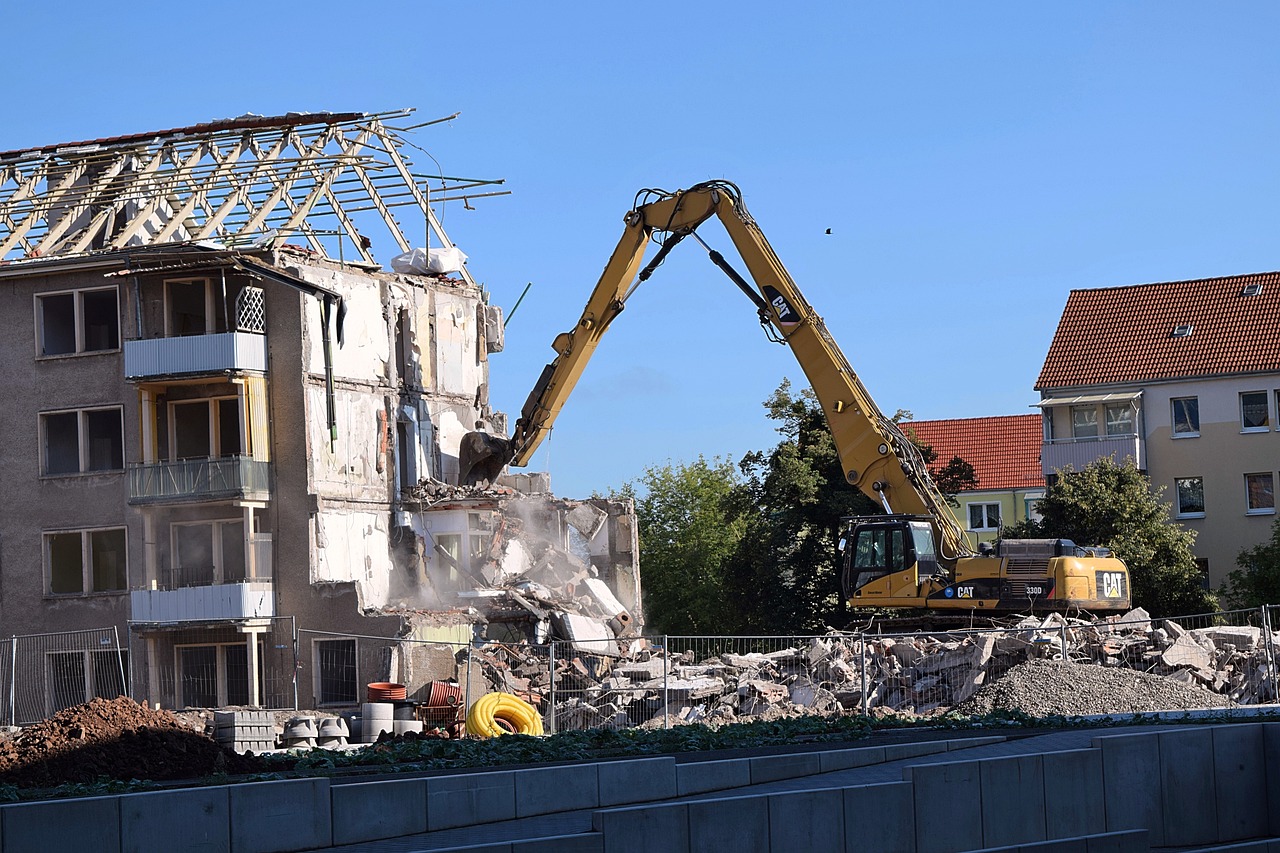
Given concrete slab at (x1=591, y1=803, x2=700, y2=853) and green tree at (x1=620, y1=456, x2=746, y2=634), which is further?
green tree at (x1=620, y1=456, x2=746, y2=634)

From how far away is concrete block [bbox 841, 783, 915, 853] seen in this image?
472 inches

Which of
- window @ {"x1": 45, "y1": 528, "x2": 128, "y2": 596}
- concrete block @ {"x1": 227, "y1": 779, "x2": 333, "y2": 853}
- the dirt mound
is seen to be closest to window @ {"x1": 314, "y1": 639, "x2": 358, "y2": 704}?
window @ {"x1": 45, "y1": 528, "x2": 128, "y2": 596}

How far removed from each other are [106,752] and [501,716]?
9719 mm

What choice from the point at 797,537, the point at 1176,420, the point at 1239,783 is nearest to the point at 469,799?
the point at 1239,783

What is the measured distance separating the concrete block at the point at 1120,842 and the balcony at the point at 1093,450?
42030 mm

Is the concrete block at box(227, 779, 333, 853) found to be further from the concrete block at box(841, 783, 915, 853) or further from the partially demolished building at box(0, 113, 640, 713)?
the partially demolished building at box(0, 113, 640, 713)

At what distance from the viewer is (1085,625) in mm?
30141

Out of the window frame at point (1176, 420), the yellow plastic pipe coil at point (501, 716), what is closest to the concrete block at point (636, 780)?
the yellow plastic pipe coil at point (501, 716)

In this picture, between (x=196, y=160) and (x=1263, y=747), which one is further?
(x=196, y=160)

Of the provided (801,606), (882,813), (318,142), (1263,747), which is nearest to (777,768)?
(882,813)

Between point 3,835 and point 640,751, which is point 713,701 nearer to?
point 640,751

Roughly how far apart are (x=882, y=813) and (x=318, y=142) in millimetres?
30424

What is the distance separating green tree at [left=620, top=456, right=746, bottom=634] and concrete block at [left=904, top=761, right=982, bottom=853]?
172 ft

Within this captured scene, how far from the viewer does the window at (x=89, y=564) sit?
3969 centimetres
